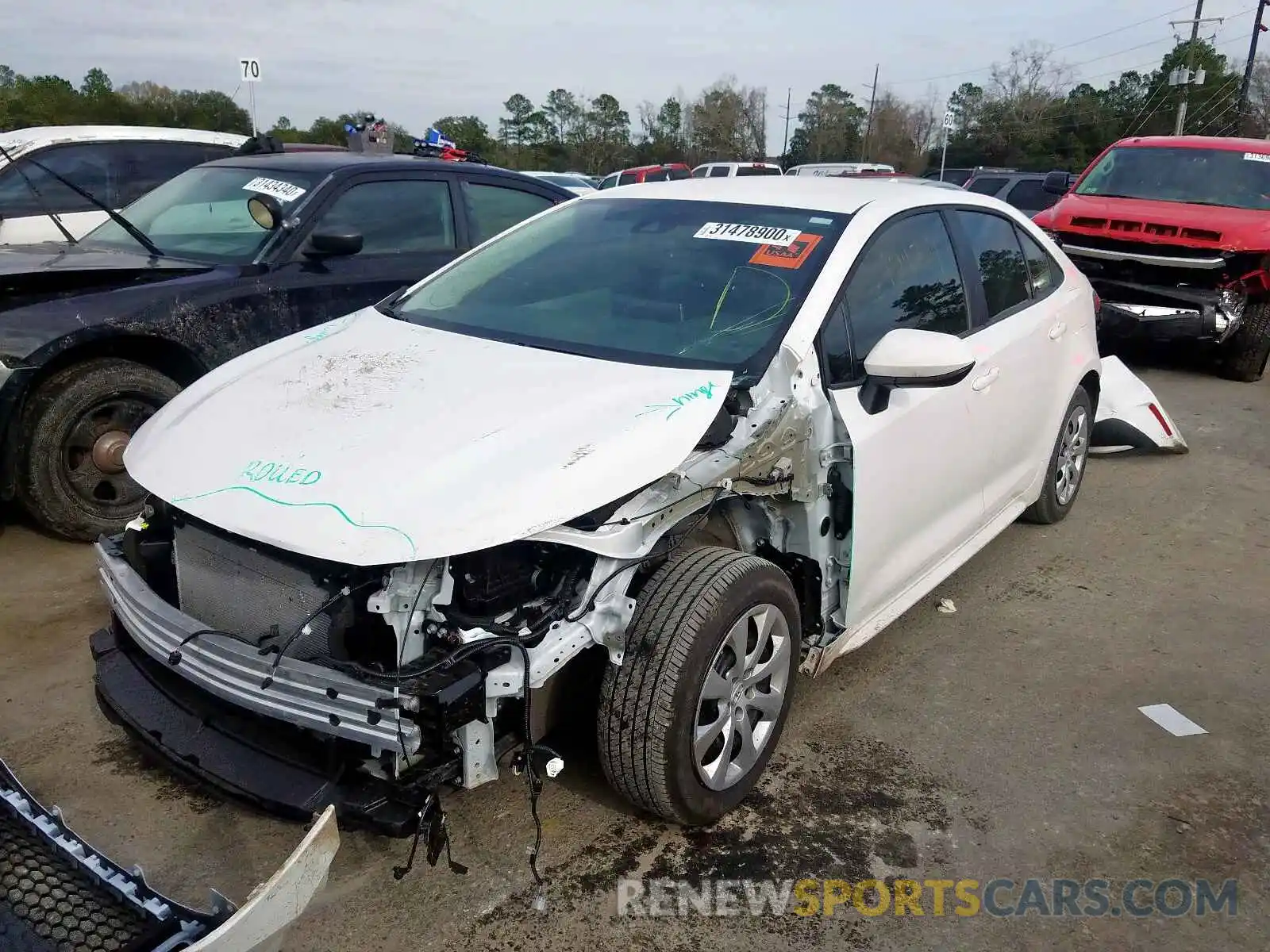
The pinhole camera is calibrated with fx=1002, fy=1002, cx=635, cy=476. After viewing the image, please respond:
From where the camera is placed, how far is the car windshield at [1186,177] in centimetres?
875

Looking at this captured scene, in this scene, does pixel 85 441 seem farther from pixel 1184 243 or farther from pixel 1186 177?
pixel 1186 177

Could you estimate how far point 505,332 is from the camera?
3.24 metres

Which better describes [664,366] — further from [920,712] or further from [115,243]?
[115,243]

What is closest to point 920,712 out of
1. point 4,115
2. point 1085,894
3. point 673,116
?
point 1085,894

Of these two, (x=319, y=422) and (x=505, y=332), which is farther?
(x=505, y=332)

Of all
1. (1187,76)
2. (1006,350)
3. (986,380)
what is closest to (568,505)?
(986,380)

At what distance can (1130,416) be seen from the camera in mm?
6227

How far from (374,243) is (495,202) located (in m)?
0.86

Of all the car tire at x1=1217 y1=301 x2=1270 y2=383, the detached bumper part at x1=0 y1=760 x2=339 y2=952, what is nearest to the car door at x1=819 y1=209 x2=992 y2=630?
the detached bumper part at x1=0 y1=760 x2=339 y2=952

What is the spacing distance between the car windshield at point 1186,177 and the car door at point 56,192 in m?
8.49

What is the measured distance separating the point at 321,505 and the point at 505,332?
1136 mm

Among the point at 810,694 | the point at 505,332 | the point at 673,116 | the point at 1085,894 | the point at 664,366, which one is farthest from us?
the point at 673,116

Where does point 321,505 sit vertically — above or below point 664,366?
below

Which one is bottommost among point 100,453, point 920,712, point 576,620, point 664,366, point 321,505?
point 920,712
